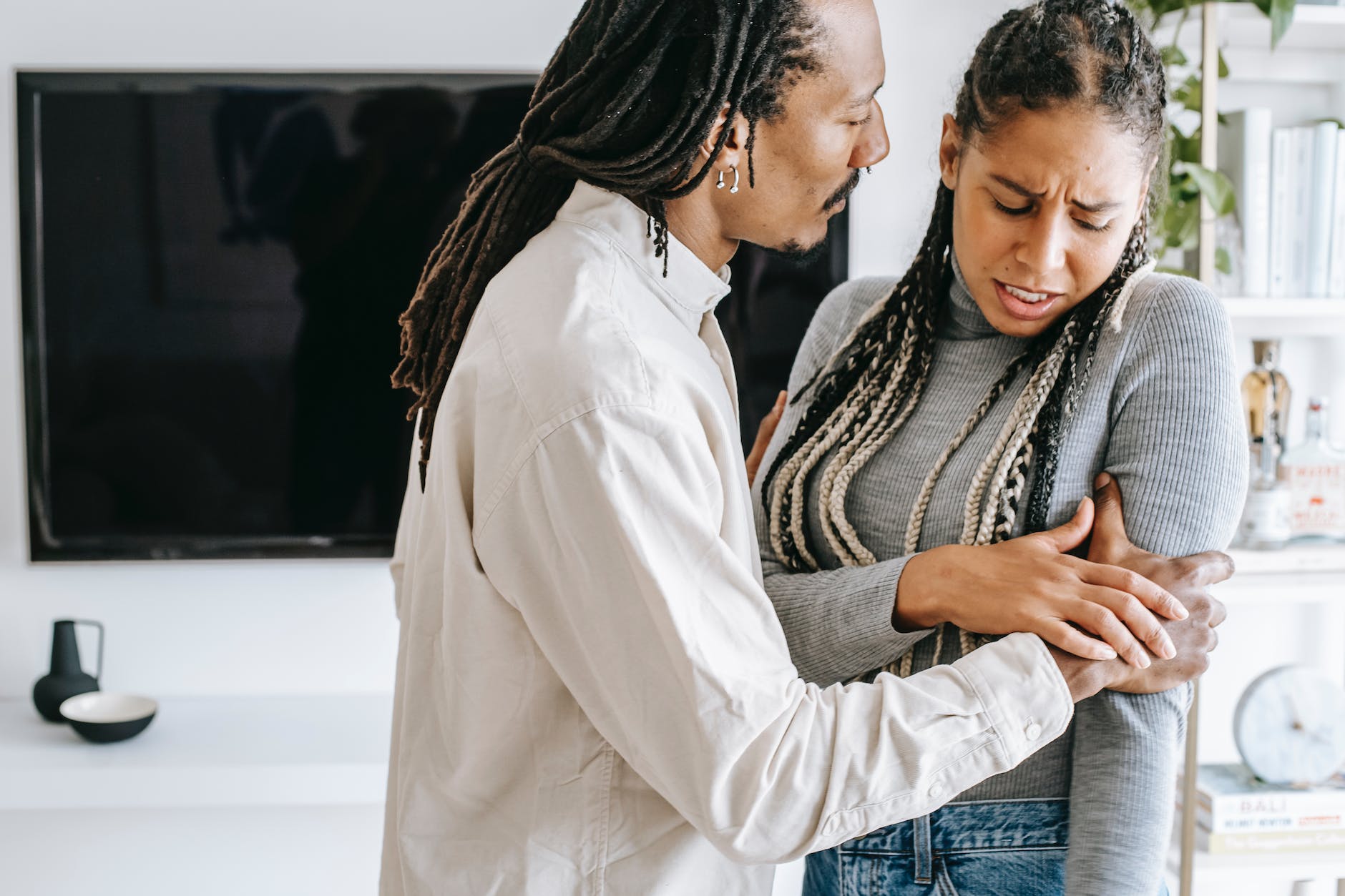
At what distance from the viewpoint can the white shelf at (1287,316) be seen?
1.79 metres

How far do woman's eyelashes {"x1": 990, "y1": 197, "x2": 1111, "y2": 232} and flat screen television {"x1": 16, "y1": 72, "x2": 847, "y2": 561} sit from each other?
97cm

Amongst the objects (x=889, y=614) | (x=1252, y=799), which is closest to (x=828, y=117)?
(x=889, y=614)

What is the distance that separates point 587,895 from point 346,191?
1439mm

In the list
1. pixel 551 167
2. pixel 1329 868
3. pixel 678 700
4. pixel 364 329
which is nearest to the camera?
pixel 678 700

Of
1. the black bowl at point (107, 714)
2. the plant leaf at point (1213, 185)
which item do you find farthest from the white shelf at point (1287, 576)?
the black bowl at point (107, 714)

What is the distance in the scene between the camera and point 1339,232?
1.83m

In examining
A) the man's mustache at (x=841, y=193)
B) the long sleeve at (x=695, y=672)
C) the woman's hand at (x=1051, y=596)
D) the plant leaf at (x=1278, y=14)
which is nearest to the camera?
the long sleeve at (x=695, y=672)

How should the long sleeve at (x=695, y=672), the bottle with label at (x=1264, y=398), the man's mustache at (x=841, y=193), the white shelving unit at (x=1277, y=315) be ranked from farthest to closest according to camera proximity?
the bottle with label at (x=1264, y=398) < the white shelving unit at (x=1277, y=315) < the man's mustache at (x=841, y=193) < the long sleeve at (x=695, y=672)

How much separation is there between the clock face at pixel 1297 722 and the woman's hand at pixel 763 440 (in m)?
1.06

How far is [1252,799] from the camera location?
1848 mm

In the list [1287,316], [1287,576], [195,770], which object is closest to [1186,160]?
[1287,316]

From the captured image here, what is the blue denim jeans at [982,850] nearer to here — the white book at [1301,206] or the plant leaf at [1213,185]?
the plant leaf at [1213,185]

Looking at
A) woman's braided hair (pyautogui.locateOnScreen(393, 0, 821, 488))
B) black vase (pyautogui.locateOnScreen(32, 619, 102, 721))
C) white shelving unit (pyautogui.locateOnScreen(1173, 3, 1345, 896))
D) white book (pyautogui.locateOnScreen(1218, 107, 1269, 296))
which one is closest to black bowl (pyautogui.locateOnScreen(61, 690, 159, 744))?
black vase (pyautogui.locateOnScreen(32, 619, 102, 721))

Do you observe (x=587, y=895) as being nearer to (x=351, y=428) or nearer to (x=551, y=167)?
(x=551, y=167)
